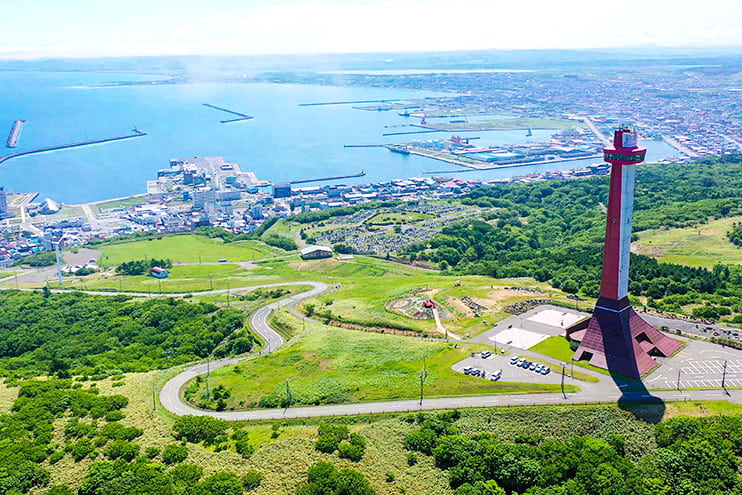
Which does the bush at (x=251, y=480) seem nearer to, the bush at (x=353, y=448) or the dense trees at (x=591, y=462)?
the bush at (x=353, y=448)

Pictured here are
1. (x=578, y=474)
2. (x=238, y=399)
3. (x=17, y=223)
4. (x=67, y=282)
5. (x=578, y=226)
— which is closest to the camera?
(x=578, y=474)

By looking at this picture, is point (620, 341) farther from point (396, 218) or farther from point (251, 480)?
point (396, 218)

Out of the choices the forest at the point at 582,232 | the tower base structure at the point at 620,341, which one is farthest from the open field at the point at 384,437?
the forest at the point at 582,232

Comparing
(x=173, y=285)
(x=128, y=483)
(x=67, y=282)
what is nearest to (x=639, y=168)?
(x=173, y=285)

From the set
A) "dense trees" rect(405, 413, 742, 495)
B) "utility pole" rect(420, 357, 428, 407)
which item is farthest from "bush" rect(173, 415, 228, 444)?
"utility pole" rect(420, 357, 428, 407)

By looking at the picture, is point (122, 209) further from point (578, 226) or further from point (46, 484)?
point (46, 484)

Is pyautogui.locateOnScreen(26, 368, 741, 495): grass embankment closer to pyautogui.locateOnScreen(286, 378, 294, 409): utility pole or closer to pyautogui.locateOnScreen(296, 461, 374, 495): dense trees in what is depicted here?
pyautogui.locateOnScreen(296, 461, 374, 495): dense trees
